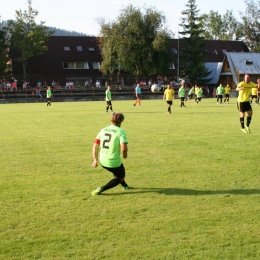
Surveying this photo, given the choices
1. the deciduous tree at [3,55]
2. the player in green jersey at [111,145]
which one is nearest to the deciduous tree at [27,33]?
the deciduous tree at [3,55]

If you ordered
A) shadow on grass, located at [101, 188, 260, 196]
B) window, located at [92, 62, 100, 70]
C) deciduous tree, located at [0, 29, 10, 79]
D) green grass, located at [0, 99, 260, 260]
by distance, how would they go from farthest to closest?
window, located at [92, 62, 100, 70]
deciduous tree, located at [0, 29, 10, 79]
shadow on grass, located at [101, 188, 260, 196]
green grass, located at [0, 99, 260, 260]

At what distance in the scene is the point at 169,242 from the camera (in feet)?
16.9

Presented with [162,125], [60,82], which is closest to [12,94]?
[60,82]

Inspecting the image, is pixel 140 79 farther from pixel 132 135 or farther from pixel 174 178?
pixel 174 178

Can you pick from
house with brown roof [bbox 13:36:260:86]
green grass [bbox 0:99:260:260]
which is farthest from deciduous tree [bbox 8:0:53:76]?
green grass [bbox 0:99:260:260]

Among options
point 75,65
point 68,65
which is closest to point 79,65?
point 75,65

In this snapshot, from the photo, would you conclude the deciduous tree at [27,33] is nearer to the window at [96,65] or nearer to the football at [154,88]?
the window at [96,65]

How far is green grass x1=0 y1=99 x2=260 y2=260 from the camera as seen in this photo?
5.01m

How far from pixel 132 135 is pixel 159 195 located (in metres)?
7.93

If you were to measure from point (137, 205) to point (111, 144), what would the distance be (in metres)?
1.10

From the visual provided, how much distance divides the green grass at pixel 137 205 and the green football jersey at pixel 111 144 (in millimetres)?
593

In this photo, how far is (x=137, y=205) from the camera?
21.8ft

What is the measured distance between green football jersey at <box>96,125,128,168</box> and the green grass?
0.59 meters

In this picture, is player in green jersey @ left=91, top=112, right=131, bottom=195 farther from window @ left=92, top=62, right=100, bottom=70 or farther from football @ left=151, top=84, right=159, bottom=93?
window @ left=92, top=62, right=100, bottom=70
